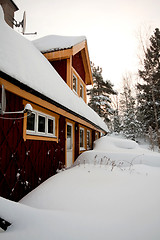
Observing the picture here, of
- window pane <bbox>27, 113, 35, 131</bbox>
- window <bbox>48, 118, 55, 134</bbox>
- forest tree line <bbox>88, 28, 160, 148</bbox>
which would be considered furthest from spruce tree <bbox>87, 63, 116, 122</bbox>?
window pane <bbox>27, 113, 35, 131</bbox>

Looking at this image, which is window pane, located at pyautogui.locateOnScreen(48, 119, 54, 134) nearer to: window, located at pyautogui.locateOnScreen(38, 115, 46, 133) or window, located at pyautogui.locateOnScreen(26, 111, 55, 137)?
window, located at pyautogui.locateOnScreen(26, 111, 55, 137)

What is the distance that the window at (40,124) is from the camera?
13.6ft

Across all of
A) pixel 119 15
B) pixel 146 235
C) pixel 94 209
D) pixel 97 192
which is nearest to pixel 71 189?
pixel 97 192

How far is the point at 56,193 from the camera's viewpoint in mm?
2943

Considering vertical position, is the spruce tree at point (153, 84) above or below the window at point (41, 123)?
above

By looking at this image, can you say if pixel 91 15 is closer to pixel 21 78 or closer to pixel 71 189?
pixel 21 78

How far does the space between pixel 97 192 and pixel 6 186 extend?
1.95 m

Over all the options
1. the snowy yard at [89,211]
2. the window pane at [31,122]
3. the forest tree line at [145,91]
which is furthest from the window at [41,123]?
the forest tree line at [145,91]

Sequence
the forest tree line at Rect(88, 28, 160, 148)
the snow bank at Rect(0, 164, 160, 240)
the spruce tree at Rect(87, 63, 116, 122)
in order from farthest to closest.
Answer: the spruce tree at Rect(87, 63, 116, 122), the forest tree line at Rect(88, 28, 160, 148), the snow bank at Rect(0, 164, 160, 240)

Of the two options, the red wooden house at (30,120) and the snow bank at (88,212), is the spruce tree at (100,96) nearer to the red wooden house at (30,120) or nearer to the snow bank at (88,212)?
the red wooden house at (30,120)

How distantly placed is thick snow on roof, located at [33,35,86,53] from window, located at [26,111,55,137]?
3990 millimetres

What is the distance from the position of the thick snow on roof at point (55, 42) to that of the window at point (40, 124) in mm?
3990

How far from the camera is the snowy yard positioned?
1.77 meters

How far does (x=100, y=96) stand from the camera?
2023 centimetres
